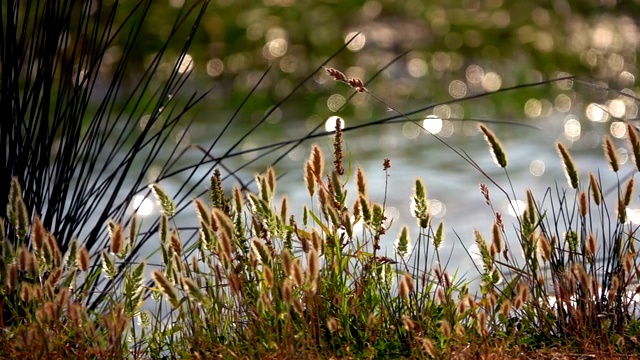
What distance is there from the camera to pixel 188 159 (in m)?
6.77

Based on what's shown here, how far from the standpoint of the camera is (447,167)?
20.9 feet

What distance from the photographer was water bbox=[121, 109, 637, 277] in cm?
528

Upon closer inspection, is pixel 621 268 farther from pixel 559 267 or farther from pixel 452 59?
pixel 452 59

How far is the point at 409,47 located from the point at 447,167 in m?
2.16

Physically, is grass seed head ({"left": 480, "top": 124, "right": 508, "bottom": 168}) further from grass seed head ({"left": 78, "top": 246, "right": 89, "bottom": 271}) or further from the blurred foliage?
the blurred foliage

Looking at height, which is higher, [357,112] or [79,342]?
[357,112]

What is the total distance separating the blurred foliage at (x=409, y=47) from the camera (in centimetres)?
805

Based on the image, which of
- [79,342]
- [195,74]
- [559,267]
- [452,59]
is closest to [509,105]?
[452,59]

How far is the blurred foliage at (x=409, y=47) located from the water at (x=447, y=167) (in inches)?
20.6

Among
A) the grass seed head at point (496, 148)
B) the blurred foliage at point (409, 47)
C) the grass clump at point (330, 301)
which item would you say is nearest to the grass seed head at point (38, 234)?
the grass clump at point (330, 301)

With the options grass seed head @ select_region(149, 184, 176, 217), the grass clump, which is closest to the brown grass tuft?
the grass clump

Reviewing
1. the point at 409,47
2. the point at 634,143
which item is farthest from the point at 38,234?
the point at 409,47

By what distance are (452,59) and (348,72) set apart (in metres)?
0.86

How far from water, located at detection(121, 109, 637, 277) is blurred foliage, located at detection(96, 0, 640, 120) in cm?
52
